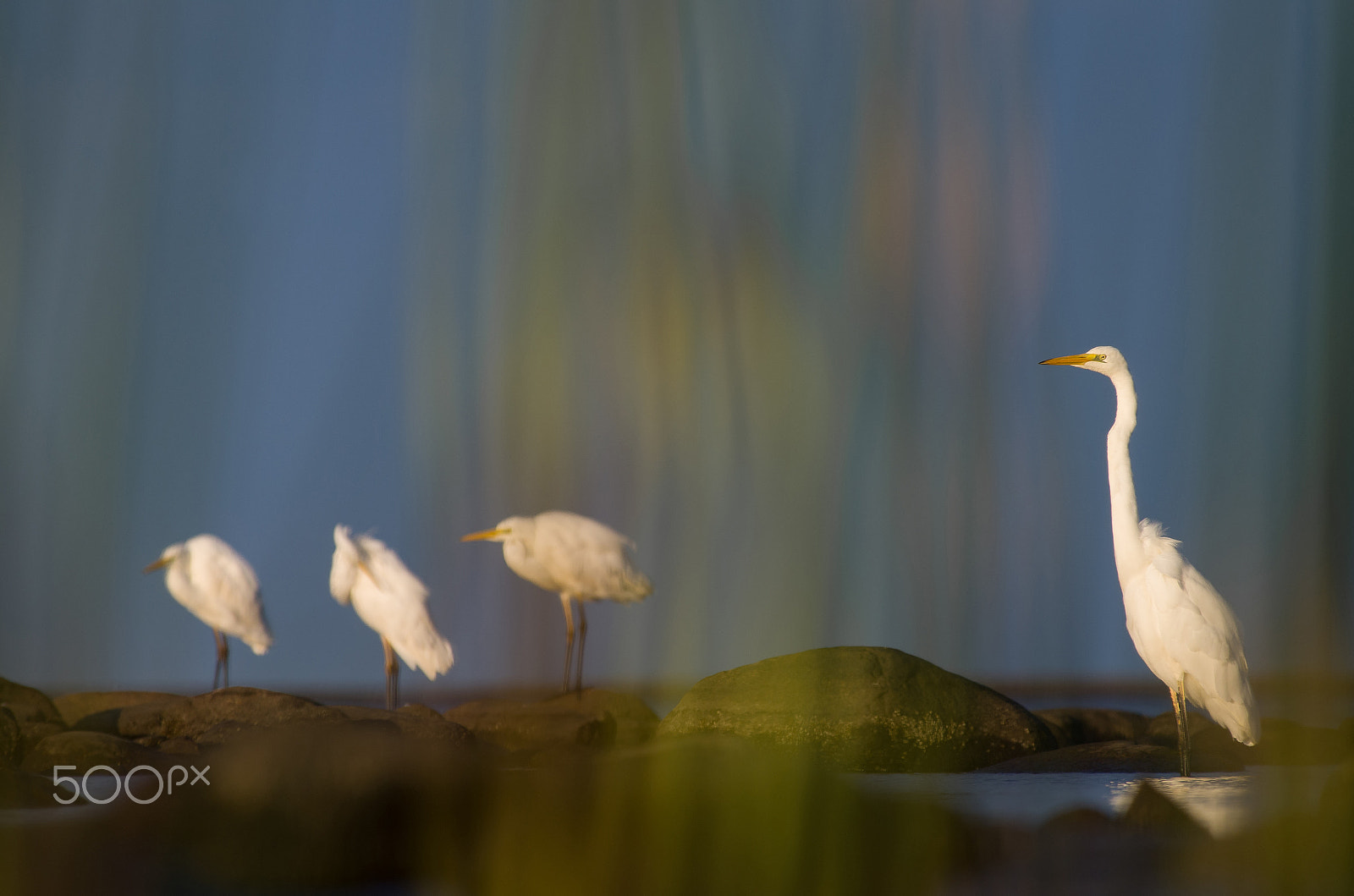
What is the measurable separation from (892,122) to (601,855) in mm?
770

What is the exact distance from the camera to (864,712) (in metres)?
2.27

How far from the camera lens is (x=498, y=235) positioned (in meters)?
1.08

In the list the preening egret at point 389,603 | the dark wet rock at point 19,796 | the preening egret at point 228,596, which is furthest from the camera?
the preening egret at point 228,596

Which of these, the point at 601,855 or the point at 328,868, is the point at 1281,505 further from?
the point at 328,868

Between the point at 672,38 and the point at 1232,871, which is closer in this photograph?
the point at 672,38

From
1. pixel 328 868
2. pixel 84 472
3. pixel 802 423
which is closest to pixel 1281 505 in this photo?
pixel 802 423

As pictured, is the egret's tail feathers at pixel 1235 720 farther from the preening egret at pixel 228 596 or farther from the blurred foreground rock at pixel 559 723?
the preening egret at pixel 228 596

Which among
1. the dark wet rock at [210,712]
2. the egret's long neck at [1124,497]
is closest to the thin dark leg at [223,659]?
the dark wet rock at [210,712]

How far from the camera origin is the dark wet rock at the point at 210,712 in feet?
20.8

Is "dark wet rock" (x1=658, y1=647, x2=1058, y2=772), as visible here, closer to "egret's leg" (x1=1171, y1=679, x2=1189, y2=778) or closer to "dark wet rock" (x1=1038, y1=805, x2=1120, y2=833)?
"dark wet rock" (x1=1038, y1=805, x2=1120, y2=833)

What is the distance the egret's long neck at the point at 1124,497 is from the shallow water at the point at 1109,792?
996 mm

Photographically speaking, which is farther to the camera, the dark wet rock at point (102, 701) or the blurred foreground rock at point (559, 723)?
the dark wet rock at point (102, 701)

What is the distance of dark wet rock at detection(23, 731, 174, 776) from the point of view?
5059 mm

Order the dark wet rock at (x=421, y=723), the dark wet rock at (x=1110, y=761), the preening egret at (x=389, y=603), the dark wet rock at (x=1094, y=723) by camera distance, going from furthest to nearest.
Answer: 1. the preening egret at (x=389, y=603)
2. the dark wet rock at (x=1094, y=723)
3. the dark wet rock at (x=421, y=723)
4. the dark wet rock at (x=1110, y=761)
